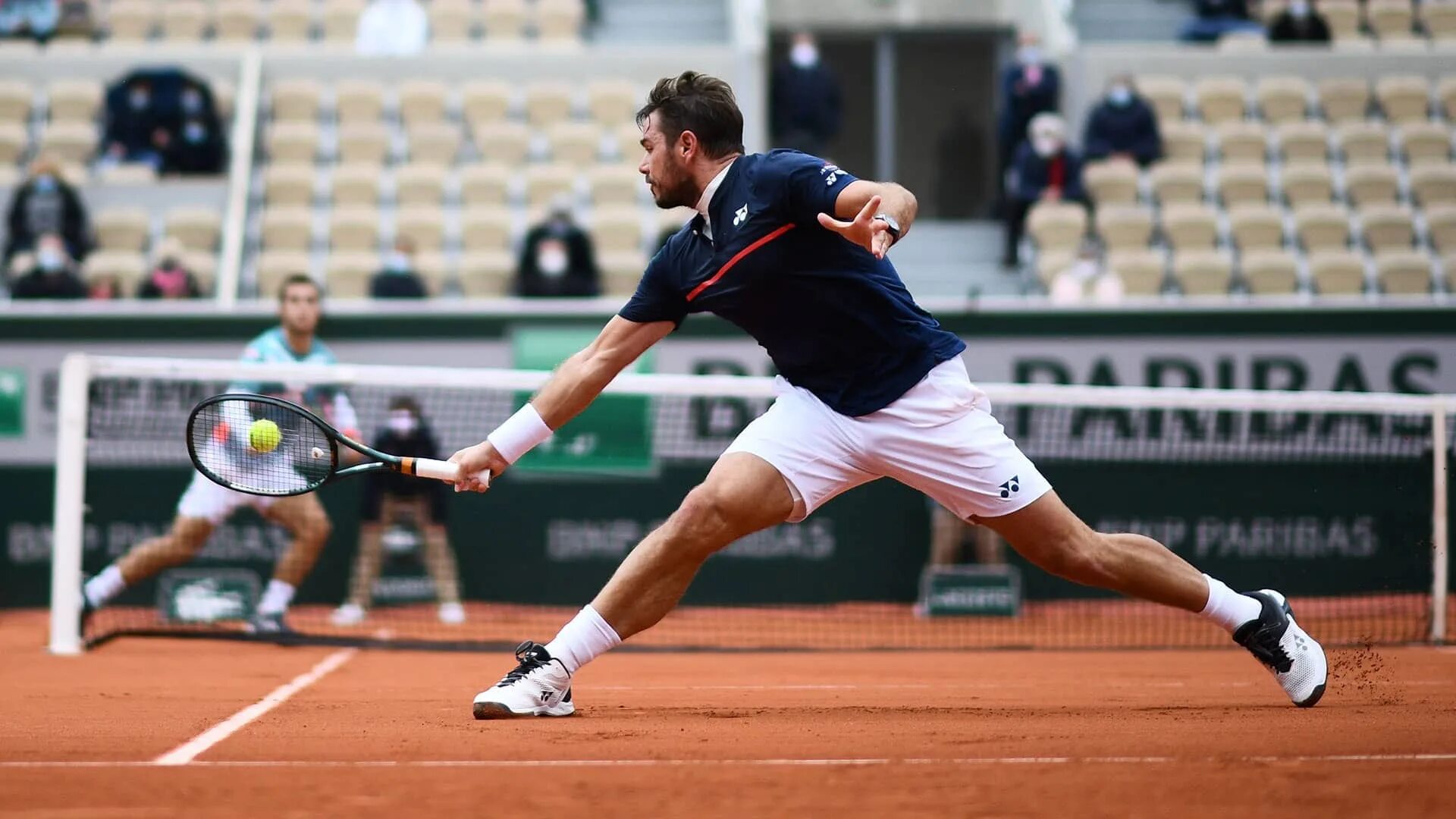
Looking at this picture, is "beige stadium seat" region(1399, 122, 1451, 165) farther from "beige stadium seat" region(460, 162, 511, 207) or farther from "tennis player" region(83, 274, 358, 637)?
"tennis player" region(83, 274, 358, 637)

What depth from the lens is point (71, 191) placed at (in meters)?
13.5

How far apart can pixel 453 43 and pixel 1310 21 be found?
850cm

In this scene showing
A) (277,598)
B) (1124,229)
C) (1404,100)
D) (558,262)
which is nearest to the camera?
(277,598)

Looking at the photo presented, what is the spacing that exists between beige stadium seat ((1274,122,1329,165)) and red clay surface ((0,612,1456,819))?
27.3 ft

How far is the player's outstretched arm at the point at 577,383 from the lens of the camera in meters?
5.50

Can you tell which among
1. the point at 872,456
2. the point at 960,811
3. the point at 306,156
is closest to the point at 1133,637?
the point at 872,456

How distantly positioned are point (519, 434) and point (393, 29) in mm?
11717

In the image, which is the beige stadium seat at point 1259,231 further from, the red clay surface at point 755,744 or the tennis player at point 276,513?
the tennis player at point 276,513

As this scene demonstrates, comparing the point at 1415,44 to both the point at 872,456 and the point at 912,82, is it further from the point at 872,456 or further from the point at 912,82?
the point at 872,456

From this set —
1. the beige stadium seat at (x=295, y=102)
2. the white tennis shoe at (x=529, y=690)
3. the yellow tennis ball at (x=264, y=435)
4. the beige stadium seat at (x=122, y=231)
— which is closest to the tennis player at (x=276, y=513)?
the yellow tennis ball at (x=264, y=435)

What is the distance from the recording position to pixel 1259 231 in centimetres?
1399

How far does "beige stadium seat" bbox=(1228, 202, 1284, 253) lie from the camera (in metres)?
14.0

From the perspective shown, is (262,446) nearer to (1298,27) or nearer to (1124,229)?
(1124,229)

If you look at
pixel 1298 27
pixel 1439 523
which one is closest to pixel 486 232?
pixel 1439 523
